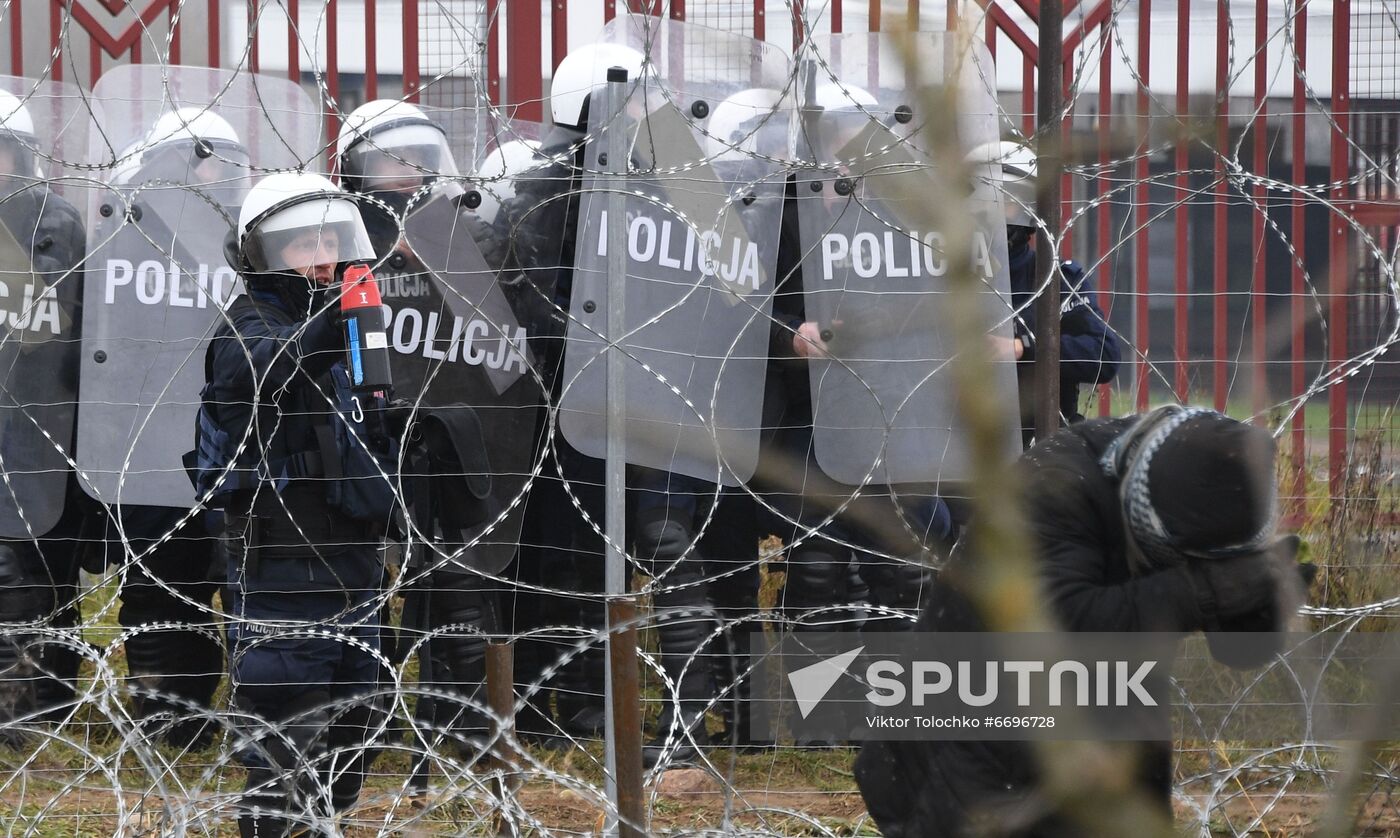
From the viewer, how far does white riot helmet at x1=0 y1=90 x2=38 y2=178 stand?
158 inches

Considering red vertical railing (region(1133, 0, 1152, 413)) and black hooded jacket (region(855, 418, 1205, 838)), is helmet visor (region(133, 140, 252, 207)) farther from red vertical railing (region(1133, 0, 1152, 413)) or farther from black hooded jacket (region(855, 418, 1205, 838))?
black hooded jacket (region(855, 418, 1205, 838))

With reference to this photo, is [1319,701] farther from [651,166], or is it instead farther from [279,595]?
[279,595]

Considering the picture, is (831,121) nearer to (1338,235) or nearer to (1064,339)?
(1064,339)

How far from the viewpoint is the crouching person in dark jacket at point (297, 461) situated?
355 cm

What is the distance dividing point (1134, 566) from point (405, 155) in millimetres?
2559

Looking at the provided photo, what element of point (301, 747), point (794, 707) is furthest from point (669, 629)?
point (301, 747)

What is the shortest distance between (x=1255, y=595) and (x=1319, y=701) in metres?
1.66

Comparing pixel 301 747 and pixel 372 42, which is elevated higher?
pixel 372 42

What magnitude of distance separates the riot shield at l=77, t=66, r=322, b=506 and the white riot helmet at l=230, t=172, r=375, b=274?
314mm

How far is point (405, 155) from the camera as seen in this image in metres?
3.92

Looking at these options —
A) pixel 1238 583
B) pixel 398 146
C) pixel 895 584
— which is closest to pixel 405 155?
pixel 398 146

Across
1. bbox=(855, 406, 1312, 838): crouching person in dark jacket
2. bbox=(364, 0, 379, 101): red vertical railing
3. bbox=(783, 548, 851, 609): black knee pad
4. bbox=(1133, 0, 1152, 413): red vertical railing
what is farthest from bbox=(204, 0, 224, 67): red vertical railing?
bbox=(855, 406, 1312, 838): crouching person in dark jacket

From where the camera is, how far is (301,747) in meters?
3.56

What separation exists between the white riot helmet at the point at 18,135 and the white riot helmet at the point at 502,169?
50.5 inches
